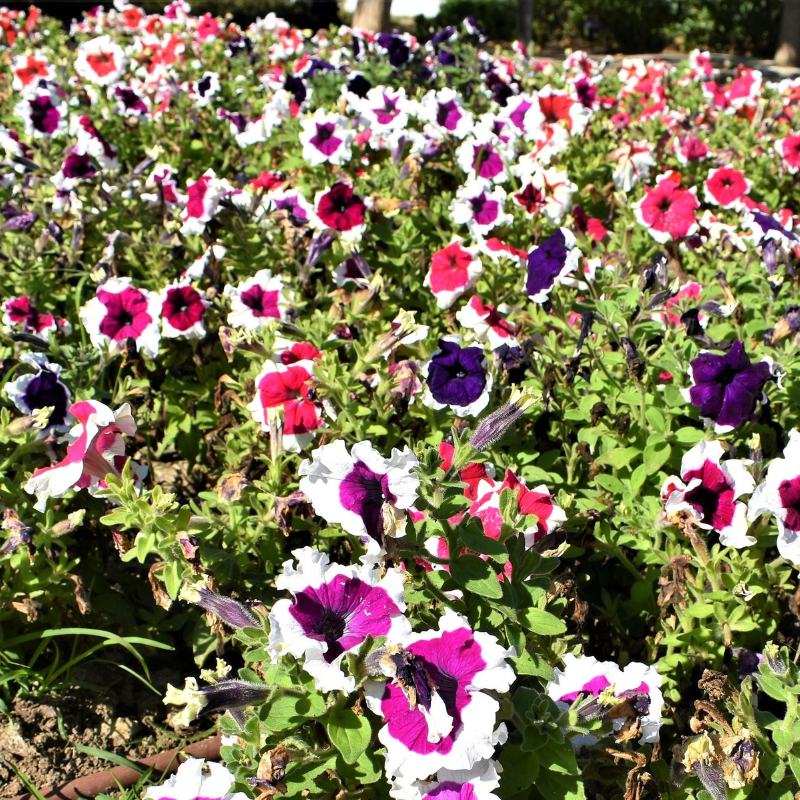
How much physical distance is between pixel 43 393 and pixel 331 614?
1.27 m

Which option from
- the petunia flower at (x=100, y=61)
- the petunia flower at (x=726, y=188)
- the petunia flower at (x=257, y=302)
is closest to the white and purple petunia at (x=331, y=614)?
the petunia flower at (x=257, y=302)

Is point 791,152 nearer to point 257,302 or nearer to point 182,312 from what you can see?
point 257,302

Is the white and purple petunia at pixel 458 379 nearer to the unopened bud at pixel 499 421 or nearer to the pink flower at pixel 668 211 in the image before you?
the unopened bud at pixel 499 421

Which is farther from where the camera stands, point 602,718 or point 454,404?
point 454,404

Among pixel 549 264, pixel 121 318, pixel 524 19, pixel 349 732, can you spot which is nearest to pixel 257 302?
pixel 121 318

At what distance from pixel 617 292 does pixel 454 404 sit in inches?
34.4

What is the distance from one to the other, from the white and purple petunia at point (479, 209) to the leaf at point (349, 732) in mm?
1890

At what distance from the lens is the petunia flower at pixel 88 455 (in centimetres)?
185

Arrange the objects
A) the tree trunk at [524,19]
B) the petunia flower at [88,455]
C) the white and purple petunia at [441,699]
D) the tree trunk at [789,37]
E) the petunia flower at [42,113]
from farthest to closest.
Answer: the tree trunk at [789,37] < the tree trunk at [524,19] < the petunia flower at [42,113] < the petunia flower at [88,455] < the white and purple petunia at [441,699]

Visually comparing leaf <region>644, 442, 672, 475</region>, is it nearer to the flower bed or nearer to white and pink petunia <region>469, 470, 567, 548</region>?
the flower bed

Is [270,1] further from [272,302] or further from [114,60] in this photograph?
[272,302]

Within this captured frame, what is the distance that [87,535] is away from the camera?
255 cm

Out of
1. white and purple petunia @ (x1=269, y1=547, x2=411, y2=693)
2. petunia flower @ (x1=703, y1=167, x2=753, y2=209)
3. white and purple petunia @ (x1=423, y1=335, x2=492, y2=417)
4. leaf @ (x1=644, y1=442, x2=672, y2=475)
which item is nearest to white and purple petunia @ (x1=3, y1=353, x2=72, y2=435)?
white and purple petunia @ (x1=423, y1=335, x2=492, y2=417)

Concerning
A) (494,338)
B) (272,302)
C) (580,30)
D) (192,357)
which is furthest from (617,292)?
(580,30)
